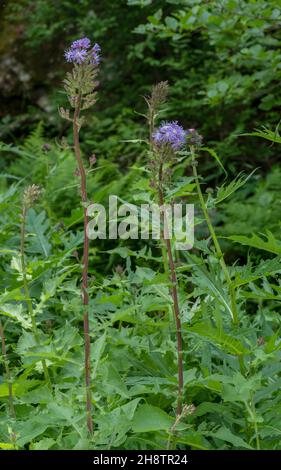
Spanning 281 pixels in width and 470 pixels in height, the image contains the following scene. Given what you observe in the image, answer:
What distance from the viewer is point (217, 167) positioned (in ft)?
21.5

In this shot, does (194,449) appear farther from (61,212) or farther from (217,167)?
(217,167)

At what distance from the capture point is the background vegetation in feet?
5.26

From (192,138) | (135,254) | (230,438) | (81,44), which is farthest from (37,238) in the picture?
(230,438)

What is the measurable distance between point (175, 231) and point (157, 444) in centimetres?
65

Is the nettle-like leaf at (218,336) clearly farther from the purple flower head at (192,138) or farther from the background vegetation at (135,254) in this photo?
the purple flower head at (192,138)

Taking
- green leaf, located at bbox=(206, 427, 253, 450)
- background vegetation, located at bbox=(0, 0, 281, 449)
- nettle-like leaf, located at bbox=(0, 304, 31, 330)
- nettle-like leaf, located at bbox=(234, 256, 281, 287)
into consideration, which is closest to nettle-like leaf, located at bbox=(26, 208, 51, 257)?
background vegetation, located at bbox=(0, 0, 281, 449)

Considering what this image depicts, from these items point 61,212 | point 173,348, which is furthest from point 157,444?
point 61,212

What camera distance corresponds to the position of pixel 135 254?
1985mm

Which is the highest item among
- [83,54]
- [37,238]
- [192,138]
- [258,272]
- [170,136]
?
[83,54]

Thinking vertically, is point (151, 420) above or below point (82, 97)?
below

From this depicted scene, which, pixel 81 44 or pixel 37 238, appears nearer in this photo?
pixel 81 44

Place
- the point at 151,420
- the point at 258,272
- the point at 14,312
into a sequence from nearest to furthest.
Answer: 1. the point at 151,420
2. the point at 258,272
3. the point at 14,312

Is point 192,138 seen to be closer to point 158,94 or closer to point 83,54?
point 158,94

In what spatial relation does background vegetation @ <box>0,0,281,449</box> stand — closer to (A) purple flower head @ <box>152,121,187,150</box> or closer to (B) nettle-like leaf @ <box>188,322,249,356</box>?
(B) nettle-like leaf @ <box>188,322,249,356</box>
